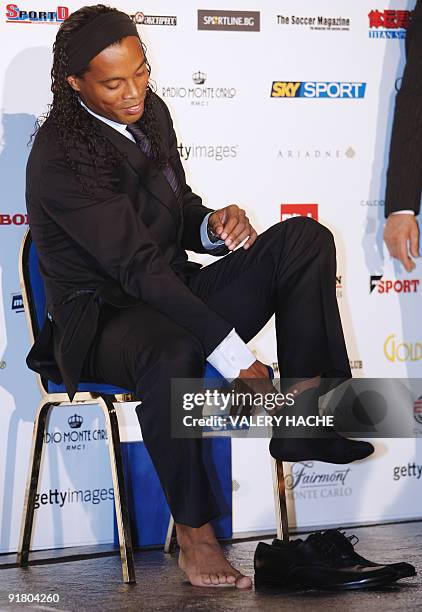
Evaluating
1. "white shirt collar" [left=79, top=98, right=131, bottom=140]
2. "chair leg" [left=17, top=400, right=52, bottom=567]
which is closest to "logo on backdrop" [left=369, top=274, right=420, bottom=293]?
"white shirt collar" [left=79, top=98, right=131, bottom=140]

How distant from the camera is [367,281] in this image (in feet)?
11.3

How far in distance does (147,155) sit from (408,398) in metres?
1.44

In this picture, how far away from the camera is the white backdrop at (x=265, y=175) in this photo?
10.1ft

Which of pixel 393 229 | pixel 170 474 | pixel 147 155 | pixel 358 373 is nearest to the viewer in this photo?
pixel 170 474

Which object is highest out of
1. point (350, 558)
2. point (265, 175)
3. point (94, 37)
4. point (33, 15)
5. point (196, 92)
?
point (33, 15)

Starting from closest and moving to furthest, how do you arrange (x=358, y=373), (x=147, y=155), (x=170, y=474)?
(x=170, y=474) → (x=147, y=155) → (x=358, y=373)

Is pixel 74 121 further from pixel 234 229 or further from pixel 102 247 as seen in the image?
pixel 234 229

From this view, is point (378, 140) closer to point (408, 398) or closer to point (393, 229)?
point (393, 229)

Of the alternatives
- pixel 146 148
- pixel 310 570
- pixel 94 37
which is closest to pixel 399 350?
pixel 146 148

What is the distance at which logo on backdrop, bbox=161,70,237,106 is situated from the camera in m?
3.22

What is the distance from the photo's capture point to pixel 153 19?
10.4 ft

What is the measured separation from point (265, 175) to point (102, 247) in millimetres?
1089

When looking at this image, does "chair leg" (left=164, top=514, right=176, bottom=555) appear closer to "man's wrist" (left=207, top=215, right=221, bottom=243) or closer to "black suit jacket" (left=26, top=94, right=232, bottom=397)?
"black suit jacket" (left=26, top=94, right=232, bottom=397)

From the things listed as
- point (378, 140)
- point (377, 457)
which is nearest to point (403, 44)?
point (378, 140)
